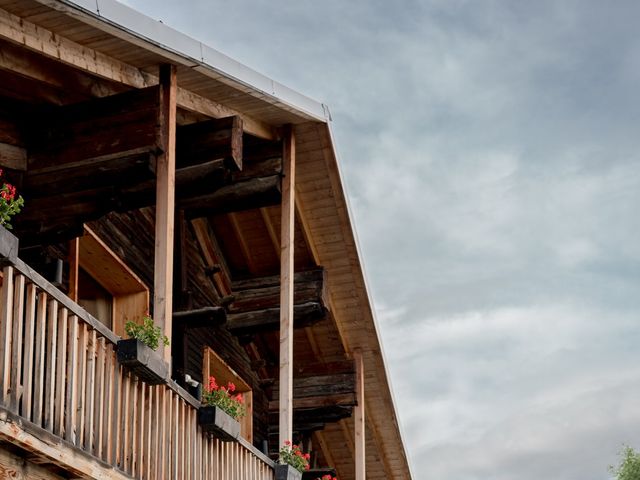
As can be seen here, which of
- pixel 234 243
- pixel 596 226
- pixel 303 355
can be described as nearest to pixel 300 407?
pixel 303 355

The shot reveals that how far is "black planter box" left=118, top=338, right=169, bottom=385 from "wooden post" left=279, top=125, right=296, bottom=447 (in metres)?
3.45

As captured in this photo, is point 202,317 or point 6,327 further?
point 202,317

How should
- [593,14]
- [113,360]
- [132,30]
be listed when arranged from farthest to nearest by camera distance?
[593,14], [132,30], [113,360]

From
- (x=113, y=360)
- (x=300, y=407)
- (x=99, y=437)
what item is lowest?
(x=99, y=437)

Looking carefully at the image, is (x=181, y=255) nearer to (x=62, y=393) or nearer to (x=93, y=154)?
(x=93, y=154)

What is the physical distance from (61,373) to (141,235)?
6.19 metres

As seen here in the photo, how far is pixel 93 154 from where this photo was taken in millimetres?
12055

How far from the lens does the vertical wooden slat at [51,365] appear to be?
9.00m

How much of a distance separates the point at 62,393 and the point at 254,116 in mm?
5765

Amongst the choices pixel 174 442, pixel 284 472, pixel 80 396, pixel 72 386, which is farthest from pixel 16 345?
pixel 284 472

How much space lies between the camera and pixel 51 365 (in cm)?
925

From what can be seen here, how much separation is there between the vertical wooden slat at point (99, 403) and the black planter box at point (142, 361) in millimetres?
254

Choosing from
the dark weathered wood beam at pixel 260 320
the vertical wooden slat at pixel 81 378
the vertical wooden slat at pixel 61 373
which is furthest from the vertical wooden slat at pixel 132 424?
the dark weathered wood beam at pixel 260 320

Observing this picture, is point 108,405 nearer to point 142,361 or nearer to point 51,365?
point 142,361
